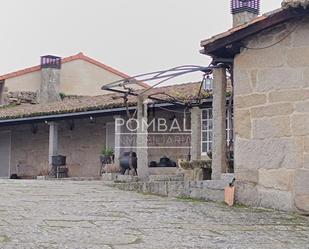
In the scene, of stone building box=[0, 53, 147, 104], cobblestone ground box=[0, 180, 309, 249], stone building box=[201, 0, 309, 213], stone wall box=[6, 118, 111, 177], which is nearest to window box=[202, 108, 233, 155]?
stone wall box=[6, 118, 111, 177]

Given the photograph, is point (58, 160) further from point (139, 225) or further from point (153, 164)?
point (139, 225)

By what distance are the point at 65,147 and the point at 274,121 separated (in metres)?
12.6

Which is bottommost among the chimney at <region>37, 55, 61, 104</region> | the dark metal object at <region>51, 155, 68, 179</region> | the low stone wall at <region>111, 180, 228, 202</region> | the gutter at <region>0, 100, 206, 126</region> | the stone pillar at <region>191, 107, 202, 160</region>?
the low stone wall at <region>111, 180, 228, 202</region>

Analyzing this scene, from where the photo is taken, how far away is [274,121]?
7.31 m

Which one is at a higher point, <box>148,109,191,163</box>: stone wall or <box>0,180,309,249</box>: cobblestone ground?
<box>148,109,191,163</box>: stone wall

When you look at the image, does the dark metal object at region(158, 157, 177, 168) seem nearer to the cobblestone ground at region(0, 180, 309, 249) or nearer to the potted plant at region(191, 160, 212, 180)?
the potted plant at region(191, 160, 212, 180)

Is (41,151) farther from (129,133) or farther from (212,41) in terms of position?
(212,41)

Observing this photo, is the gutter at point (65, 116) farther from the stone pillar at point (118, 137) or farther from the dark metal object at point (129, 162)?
the dark metal object at point (129, 162)

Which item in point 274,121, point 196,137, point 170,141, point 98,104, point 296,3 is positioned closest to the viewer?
point 296,3

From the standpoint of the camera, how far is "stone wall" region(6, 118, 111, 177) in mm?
18047

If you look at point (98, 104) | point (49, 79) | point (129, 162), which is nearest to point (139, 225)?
point (129, 162)

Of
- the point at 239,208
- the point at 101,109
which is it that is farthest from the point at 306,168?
the point at 101,109

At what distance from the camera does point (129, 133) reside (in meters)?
16.6

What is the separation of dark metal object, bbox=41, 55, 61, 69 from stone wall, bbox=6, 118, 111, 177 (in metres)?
4.31
